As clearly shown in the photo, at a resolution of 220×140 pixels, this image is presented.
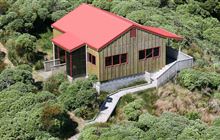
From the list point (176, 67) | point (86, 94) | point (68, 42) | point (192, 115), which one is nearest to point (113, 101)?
point (86, 94)

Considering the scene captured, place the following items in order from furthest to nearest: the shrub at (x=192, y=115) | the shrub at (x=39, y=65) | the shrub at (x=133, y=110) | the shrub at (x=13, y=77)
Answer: the shrub at (x=39, y=65) < the shrub at (x=13, y=77) < the shrub at (x=192, y=115) < the shrub at (x=133, y=110)

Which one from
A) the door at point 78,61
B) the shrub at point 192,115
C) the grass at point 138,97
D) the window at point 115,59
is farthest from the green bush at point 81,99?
the shrub at point 192,115

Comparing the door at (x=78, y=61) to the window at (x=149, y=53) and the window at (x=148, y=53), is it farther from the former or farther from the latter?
the window at (x=148, y=53)

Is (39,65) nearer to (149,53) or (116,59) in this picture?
(116,59)

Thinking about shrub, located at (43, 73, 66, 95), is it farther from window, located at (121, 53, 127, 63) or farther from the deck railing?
the deck railing

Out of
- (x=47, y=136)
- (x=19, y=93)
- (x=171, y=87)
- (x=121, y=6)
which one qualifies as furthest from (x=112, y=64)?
(x=121, y=6)

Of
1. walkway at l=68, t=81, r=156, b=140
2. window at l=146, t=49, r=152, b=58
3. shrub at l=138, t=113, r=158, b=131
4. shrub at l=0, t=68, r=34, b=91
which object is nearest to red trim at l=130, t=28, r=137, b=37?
window at l=146, t=49, r=152, b=58
